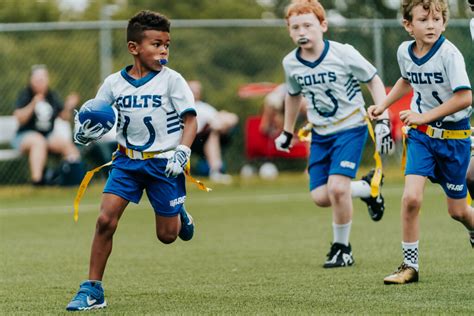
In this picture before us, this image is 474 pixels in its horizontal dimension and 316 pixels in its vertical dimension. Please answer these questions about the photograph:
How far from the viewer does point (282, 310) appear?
5.55m

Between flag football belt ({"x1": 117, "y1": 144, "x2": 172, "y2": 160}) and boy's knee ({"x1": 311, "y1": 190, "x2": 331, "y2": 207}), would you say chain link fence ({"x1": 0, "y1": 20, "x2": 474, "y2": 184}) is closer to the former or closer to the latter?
boy's knee ({"x1": 311, "y1": 190, "x2": 331, "y2": 207})

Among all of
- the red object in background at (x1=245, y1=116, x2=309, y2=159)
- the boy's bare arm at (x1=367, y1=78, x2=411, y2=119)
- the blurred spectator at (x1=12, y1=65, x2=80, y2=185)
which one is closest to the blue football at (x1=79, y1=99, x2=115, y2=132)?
the boy's bare arm at (x1=367, y1=78, x2=411, y2=119)

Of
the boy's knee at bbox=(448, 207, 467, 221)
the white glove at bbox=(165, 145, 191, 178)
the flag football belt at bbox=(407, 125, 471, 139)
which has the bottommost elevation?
the boy's knee at bbox=(448, 207, 467, 221)

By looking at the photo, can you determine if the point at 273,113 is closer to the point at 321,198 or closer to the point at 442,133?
the point at 321,198

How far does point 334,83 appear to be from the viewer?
7895 millimetres

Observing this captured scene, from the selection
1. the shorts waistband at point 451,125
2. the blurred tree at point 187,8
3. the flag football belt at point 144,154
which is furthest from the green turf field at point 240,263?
the blurred tree at point 187,8

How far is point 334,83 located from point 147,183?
218 cm

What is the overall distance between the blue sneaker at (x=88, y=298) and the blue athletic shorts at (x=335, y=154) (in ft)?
8.29

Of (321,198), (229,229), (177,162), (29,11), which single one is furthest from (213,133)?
(29,11)

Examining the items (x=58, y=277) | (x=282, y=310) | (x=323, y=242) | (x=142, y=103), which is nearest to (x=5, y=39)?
(x=323, y=242)

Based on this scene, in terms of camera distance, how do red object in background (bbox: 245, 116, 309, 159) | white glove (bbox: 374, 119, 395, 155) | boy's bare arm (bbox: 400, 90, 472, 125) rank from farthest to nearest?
red object in background (bbox: 245, 116, 309, 159) → white glove (bbox: 374, 119, 395, 155) → boy's bare arm (bbox: 400, 90, 472, 125)

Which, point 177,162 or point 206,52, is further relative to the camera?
point 206,52

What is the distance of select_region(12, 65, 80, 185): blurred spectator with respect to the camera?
1499cm

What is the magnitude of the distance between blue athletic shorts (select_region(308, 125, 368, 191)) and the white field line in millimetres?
5887
